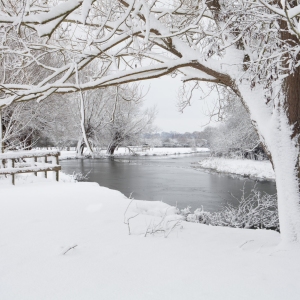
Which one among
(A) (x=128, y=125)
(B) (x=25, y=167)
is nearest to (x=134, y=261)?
(B) (x=25, y=167)

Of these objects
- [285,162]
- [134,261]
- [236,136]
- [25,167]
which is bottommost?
[134,261]

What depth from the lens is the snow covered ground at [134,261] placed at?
293cm

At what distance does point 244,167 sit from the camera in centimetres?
2517

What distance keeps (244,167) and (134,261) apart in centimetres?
2306

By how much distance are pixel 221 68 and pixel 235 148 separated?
27689 mm

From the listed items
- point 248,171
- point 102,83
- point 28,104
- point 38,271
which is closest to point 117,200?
point 102,83

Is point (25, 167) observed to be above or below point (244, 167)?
above

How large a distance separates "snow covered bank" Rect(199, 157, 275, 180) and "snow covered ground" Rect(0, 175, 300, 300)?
17.8 meters

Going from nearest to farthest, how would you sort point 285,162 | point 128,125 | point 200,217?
point 285,162, point 200,217, point 128,125

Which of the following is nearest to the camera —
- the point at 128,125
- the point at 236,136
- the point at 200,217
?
the point at 200,217

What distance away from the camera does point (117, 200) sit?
7477mm

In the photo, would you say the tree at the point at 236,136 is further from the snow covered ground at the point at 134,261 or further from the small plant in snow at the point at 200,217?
the snow covered ground at the point at 134,261

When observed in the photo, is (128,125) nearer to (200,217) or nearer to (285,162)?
(200,217)

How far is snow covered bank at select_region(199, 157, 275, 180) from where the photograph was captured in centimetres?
2212
